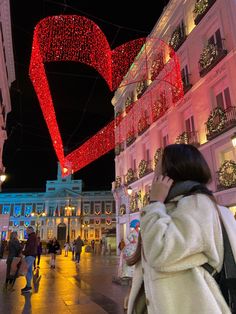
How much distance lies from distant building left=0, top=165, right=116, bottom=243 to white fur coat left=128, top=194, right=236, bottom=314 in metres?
79.2

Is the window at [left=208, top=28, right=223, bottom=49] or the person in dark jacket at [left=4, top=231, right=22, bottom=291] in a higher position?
the window at [left=208, top=28, right=223, bottom=49]

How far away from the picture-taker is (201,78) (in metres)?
15.4

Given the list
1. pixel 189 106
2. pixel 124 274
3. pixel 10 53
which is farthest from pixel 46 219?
pixel 124 274

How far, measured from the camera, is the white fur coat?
4.43 ft

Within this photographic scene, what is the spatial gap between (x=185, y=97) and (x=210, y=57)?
9.57ft

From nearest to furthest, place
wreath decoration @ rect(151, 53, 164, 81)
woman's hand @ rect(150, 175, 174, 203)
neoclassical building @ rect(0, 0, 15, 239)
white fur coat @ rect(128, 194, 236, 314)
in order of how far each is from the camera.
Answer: white fur coat @ rect(128, 194, 236, 314), woman's hand @ rect(150, 175, 174, 203), neoclassical building @ rect(0, 0, 15, 239), wreath decoration @ rect(151, 53, 164, 81)

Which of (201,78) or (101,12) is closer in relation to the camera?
(101,12)

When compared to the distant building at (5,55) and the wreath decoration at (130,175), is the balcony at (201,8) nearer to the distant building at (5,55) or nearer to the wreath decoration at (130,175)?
the distant building at (5,55)

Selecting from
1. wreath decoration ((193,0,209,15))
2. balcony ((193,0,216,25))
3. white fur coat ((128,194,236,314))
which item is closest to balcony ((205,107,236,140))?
balcony ((193,0,216,25))

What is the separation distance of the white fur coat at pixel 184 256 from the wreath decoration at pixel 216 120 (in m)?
12.6

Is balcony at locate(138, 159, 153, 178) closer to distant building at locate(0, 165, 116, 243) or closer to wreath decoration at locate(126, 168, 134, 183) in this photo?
wreath decoration at locate(126, 168, 134, 183)

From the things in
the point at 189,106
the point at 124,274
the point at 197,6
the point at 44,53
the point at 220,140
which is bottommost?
the point at 124,274

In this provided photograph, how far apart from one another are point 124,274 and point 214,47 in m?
11.7

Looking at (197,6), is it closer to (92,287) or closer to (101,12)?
(101,12)
